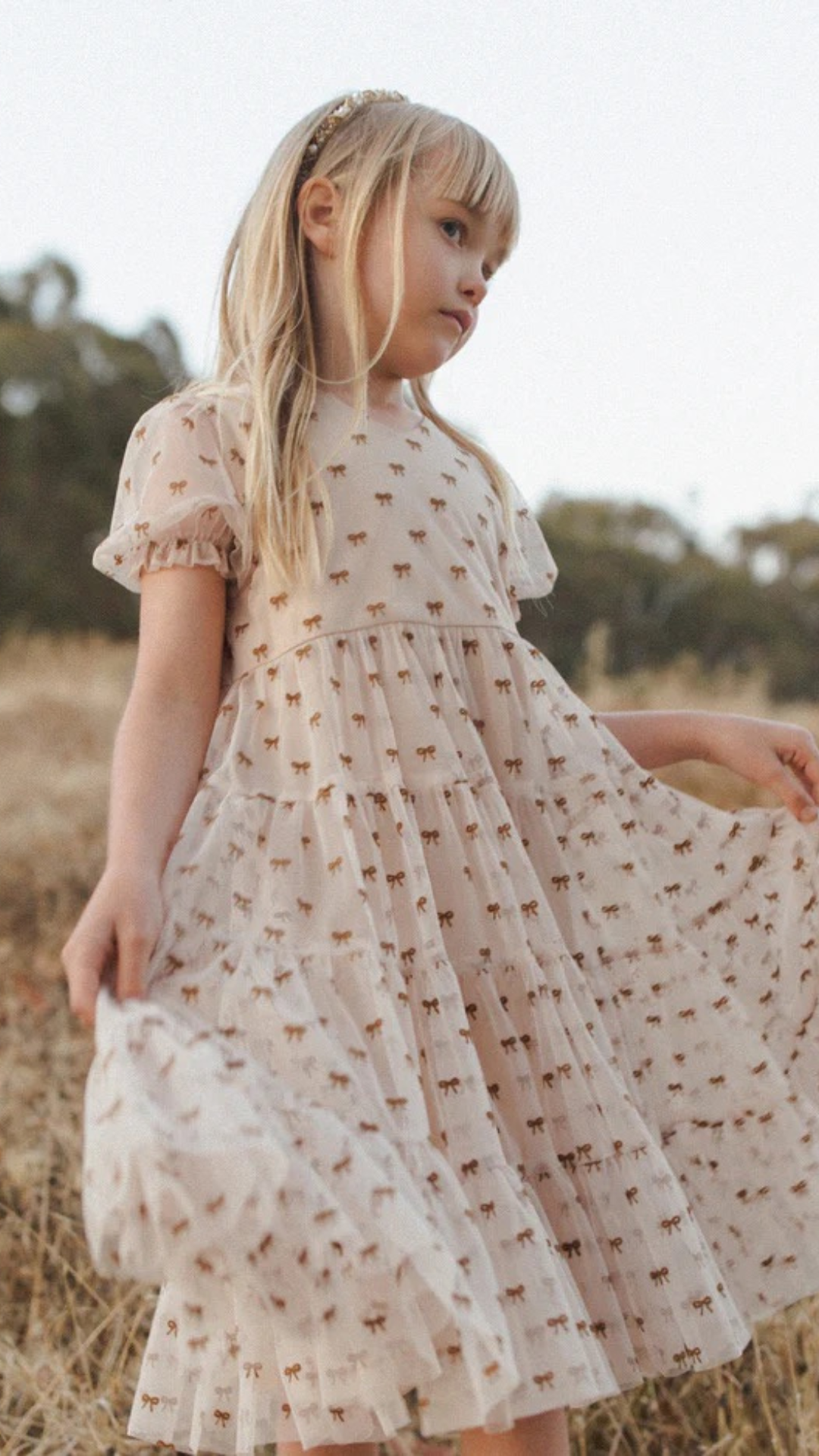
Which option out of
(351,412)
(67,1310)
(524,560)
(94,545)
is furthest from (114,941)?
(94,545)

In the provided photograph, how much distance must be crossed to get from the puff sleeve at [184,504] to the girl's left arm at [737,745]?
53 cm

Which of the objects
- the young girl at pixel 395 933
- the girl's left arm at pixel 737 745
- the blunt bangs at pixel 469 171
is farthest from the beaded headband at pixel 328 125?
the girl's left arm at pixel 737 745

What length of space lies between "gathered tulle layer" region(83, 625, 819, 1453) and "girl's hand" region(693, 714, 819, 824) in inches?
1.8

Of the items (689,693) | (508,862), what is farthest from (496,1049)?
(689,693)

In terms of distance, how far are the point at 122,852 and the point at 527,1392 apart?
63 cm

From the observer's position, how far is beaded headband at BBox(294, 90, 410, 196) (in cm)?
184

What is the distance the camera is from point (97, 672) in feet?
29.0

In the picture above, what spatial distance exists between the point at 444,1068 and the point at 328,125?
45.8 inches

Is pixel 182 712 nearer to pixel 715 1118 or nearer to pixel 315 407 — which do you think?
pixel 315 407

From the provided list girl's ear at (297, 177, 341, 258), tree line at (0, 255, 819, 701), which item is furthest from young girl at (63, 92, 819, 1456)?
tree line at (0, 255, 819, 701)

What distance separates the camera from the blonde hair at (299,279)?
5.40 feet

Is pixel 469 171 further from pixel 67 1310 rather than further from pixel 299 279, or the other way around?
pixel 67 1310

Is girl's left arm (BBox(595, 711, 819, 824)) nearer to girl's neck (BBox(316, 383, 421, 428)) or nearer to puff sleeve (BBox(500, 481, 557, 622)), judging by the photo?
puff sleeve (BBox(500, 481, 557, 622))

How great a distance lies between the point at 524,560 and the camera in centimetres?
198
